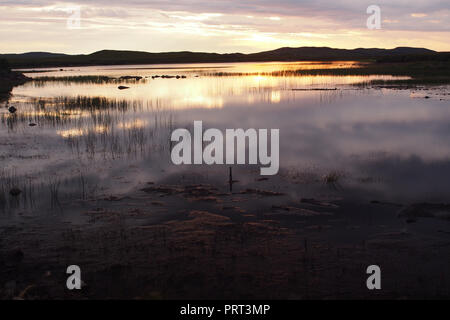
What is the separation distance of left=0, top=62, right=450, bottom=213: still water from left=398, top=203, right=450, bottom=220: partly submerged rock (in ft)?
1.81

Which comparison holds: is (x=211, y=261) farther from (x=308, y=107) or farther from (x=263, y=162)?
(x=308, y=107)

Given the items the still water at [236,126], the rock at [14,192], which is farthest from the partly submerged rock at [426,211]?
the rock at [14,192]

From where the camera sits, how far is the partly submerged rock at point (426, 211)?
35.6ft

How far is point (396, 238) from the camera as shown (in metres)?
9.60

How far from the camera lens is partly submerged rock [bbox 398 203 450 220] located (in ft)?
35.6

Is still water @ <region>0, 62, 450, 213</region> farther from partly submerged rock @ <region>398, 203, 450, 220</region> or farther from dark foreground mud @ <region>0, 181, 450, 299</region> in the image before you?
dark foreground mud @ <region>0, 181, 450, 299</region>

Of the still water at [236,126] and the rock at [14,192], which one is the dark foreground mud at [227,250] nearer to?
the still water at [236,126]

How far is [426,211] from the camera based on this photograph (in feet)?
36.4

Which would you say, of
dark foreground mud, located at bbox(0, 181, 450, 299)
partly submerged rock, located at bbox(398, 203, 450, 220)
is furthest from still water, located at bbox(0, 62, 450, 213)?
dark foreground mud, located at bbox(0, 181, 450, 299)

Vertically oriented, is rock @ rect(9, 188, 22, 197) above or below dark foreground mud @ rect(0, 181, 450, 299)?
above

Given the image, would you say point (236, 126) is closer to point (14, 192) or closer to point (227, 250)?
point (14, 192)

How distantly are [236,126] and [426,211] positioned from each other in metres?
14.7

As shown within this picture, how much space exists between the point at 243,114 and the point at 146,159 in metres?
13.0

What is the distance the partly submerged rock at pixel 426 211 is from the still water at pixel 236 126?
21.7 inches
